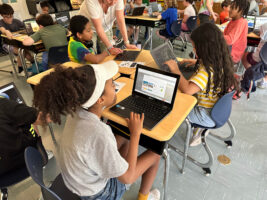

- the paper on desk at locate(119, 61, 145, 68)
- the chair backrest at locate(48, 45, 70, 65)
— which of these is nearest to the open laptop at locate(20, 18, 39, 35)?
the chair backrest at locate(48, 45, 70, 65)

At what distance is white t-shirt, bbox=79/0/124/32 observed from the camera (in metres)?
1.96

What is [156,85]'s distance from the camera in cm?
115

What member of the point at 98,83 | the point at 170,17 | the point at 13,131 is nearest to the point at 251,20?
the point at 170,17

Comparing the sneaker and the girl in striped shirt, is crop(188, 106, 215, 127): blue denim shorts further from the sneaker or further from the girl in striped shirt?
the sneaker

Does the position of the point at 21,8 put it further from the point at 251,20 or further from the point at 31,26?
the point at 251,20

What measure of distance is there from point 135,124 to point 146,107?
20 cm

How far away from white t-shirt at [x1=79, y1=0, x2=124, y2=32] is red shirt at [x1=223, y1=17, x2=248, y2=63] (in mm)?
1327

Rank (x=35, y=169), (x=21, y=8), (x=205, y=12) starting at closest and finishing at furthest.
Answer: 1. (x=35, y=169)
2. (x=205, y=12)
3. (x=21, y=8)

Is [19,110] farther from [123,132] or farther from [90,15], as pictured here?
[90,15]

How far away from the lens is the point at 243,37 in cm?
232

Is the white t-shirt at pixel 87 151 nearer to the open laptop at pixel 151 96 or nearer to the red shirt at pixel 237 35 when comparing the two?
the open laptop at pixel 151 96

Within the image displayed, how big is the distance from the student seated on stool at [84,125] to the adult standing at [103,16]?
3.89 feet

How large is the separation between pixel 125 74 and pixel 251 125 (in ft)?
5.03

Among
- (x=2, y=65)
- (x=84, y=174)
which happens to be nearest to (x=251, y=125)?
(x=84, y=174)
